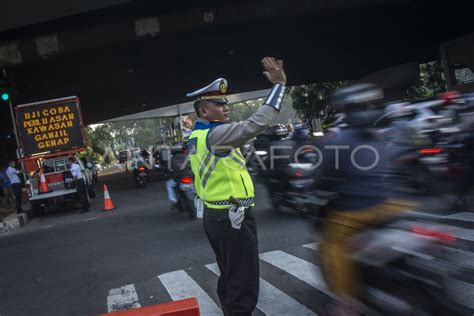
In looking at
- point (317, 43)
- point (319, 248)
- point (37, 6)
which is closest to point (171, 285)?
point (319, 248)

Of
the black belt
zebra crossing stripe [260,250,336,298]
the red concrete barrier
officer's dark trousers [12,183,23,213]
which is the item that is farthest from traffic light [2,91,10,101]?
the red concrete barrier

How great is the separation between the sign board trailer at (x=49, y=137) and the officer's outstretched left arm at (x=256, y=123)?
510 inches

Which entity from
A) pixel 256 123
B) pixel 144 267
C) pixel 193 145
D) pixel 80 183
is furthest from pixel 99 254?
pixel 80 183

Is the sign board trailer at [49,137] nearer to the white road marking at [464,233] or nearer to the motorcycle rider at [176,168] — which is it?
the motorcycle rider at [176,168]

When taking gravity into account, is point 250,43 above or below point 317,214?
above

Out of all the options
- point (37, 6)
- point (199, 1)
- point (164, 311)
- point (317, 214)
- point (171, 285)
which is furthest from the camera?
point (199, 1)

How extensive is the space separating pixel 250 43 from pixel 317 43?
3.28 metres

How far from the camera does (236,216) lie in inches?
124

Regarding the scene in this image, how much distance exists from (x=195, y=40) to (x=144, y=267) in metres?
10.7

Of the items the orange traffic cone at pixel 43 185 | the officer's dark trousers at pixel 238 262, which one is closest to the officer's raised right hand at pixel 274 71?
the officer's dark trousers at pixel 238 262

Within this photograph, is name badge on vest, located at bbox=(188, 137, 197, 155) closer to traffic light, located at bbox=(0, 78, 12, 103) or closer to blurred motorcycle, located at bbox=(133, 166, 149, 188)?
traffic light, located at bbox=(0, 78, 12, 103)

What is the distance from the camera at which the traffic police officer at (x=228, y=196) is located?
312 cm

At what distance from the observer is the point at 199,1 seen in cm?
1323

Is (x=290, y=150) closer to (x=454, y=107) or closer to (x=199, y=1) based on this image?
(x=454, y=107)
